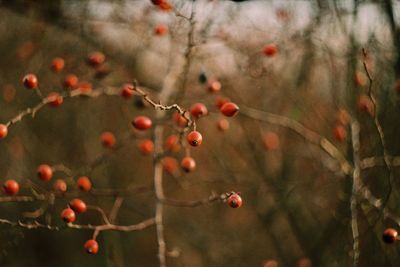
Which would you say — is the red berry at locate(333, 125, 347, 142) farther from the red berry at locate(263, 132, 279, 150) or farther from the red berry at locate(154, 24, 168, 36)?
the red berry at locate(154, 24, 168, 36)

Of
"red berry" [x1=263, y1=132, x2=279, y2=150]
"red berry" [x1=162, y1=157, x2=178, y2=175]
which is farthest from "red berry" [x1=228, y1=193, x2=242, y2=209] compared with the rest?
"red berry" [x1=263, y1=132, x2=279, y2=150]

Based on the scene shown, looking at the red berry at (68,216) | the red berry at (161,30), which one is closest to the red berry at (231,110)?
the red berry at (68,216)

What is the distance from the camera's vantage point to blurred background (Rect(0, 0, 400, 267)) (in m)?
3.31

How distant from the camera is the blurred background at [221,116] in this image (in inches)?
130

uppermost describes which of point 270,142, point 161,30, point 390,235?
point 161,30

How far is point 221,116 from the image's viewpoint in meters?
4.50

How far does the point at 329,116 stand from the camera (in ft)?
15.2

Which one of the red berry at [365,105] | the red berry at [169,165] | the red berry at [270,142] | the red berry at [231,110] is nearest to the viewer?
the red berry at [231,110]

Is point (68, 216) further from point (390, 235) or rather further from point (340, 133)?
point (340, 133)

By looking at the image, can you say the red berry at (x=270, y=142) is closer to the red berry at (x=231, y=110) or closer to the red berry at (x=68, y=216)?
the red berry at (x=231, y=110)

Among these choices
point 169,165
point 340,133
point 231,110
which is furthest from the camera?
point 169,165

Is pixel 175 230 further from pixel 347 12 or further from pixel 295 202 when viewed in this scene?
pixel 347 12

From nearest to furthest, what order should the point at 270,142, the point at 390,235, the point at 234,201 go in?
the point at 234,201 → the point at 390,235 → the point at 270,142

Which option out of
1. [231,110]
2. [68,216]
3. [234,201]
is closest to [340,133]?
[231,110]
